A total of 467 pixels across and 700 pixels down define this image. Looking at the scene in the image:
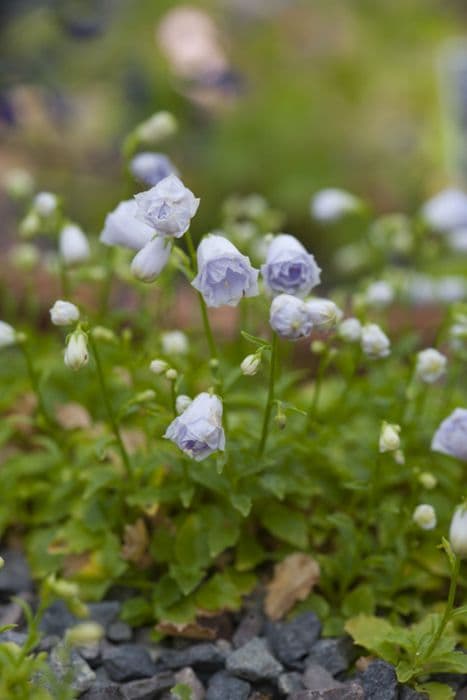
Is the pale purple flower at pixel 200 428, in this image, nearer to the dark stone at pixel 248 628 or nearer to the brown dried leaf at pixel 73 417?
the dark stone at pixel 248 628

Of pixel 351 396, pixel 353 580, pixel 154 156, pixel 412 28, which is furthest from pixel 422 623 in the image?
pixel 412 28

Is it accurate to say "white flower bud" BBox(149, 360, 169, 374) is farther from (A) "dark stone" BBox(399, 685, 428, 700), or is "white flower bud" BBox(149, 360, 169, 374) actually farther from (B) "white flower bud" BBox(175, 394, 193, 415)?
(A) "dark stone" BBox(399, 685, 428, 700)

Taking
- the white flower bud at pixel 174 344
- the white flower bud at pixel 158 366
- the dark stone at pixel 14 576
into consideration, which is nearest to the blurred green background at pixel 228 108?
the white flower bud at pixel 174 344

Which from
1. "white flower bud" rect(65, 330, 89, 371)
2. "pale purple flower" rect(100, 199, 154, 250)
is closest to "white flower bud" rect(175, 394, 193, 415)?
"white flower bud" rect(65, 330, 89, 371)

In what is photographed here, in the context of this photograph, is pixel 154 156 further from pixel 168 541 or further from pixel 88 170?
pixel 88 170

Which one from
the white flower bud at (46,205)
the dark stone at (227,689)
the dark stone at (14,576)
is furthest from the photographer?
the white flower bud at (46,205)

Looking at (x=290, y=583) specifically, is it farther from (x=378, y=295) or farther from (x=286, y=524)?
(x=378, y=295)

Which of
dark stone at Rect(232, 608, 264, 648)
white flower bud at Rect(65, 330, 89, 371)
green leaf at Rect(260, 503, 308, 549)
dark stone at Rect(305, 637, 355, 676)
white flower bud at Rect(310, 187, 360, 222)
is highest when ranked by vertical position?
white flower bud at Rect(65, 330, 89, 371)

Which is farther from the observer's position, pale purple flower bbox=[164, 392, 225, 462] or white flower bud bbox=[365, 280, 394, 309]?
white flower bud bbox=[365, 280, 394, 309]
